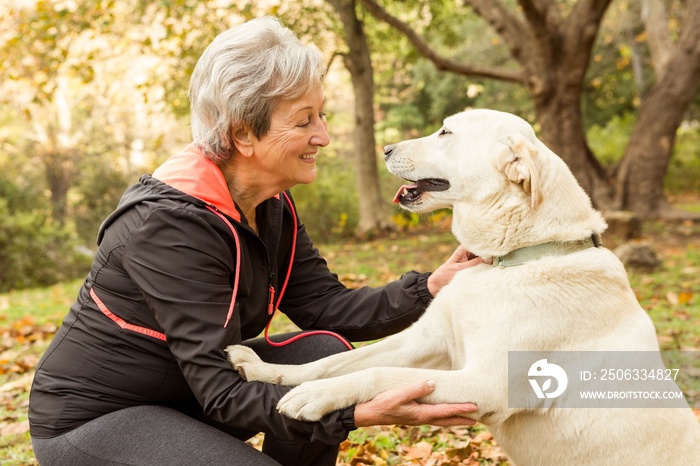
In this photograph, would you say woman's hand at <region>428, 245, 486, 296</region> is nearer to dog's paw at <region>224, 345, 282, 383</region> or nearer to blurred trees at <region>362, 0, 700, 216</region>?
dog's paw at <region>224, 345, 282, 383</region>

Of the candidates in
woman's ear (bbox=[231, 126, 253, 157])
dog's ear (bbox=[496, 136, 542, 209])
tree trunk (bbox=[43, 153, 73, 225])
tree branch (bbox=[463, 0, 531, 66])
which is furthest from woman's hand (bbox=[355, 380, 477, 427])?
tree trunk (bbox=[43, 153, 73, 225])

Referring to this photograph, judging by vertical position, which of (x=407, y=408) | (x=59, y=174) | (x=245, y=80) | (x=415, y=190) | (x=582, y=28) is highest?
(x=582, y=28)

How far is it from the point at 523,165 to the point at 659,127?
937 centimetres

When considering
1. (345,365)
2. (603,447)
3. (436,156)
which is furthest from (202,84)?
(603,447)

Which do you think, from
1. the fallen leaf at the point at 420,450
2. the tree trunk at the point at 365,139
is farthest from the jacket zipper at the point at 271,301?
the tree trunk at the point at 365,139

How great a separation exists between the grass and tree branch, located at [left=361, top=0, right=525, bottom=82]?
2741 millimetres

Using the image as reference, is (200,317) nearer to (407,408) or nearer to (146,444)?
(146,444)

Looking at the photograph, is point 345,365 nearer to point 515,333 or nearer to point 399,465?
point 515,333

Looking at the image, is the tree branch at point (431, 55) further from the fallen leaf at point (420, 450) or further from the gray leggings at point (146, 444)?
the gray leggings at point (146, 444)

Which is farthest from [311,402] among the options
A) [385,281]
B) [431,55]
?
[431,55]

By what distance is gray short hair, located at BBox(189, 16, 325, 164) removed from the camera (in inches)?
92.7

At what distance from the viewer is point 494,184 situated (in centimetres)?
251

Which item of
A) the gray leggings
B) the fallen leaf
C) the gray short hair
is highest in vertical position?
the gray short hair

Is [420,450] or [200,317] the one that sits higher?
[200,317]
